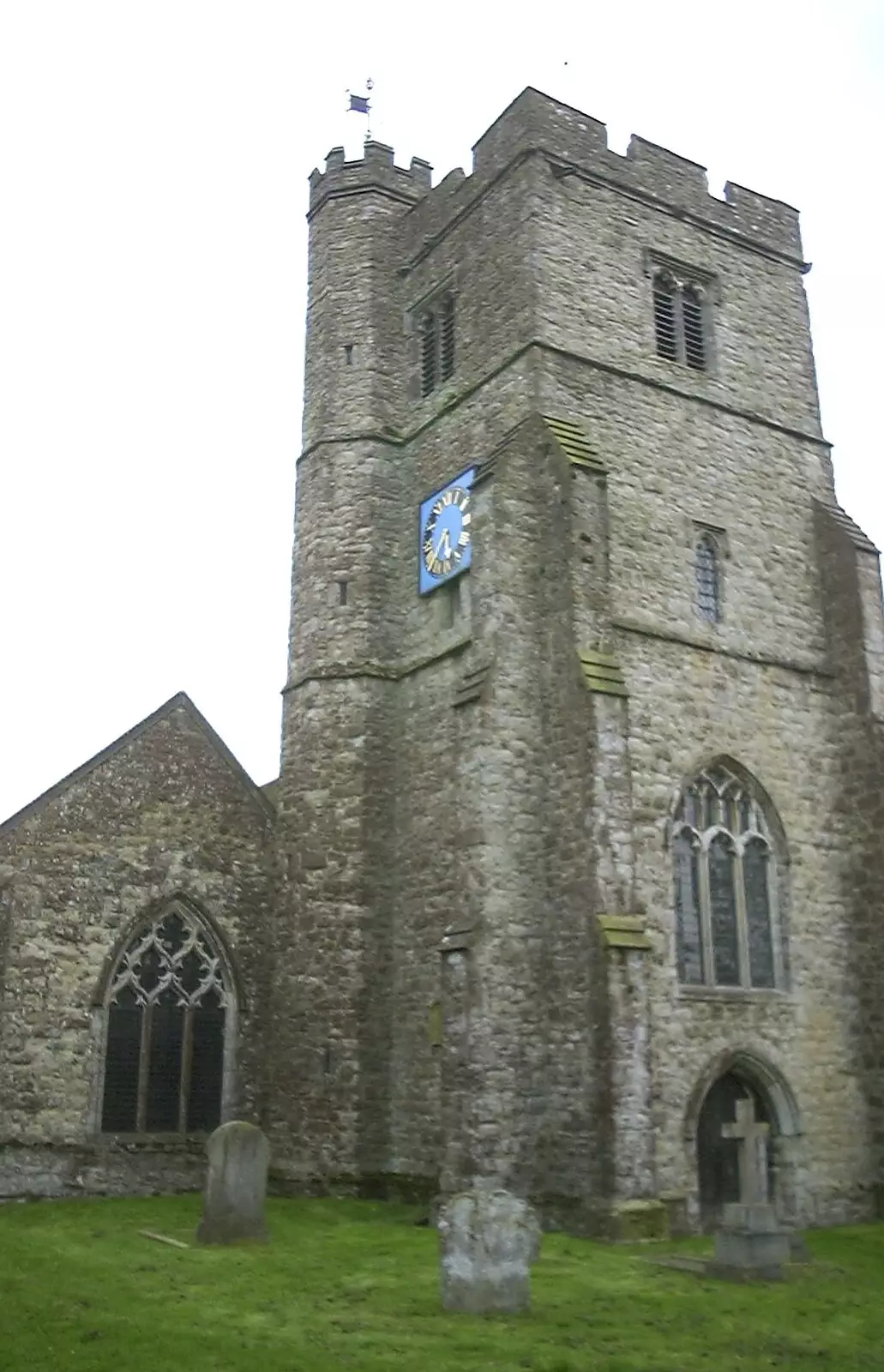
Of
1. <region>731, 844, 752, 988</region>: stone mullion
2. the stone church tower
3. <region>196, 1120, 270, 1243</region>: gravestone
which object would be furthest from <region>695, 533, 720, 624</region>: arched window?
<region>196, 1120, 270, 1243</region>: gravestone

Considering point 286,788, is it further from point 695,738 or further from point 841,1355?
point 841,1355

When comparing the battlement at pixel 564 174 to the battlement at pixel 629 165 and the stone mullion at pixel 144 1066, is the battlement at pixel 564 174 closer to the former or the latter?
the battlement at pixel 629 165

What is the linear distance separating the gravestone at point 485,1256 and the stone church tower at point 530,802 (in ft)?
13.1

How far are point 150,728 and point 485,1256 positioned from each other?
39.3 ft

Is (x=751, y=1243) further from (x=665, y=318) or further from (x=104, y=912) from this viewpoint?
(x=665, y=318)

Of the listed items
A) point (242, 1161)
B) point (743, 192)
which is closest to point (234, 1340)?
point (242, 1161)

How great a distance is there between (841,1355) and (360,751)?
11798 mm

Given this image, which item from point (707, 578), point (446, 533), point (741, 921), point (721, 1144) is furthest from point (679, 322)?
point (721, 1144)

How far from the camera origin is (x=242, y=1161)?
1369 centimetres

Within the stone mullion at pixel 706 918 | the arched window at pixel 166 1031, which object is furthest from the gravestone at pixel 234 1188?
the stone mullion at pixel 706 918

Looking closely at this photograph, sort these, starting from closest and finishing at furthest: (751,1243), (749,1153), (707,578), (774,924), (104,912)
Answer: (751,1243)
(749,1153)
(774,924)
(104,912)
(707,578)

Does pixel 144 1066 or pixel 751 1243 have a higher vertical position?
pixel 144 1066

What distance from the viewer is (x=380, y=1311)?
32.4 feet

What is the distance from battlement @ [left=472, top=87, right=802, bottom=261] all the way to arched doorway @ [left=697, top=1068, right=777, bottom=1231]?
14.4m
